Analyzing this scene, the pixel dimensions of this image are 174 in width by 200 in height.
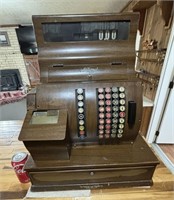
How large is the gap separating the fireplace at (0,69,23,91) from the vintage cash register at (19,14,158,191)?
454cm

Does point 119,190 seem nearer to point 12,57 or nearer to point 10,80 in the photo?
point 10,80

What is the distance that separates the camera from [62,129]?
83 cm

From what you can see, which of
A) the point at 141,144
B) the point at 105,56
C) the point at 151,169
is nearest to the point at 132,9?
the point at 105,56

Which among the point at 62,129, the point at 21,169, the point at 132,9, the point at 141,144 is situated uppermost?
the point at 132,9

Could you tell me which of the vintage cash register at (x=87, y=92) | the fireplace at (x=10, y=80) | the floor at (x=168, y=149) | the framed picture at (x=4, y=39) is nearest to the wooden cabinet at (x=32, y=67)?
the fireplace at (x=10, y=80)

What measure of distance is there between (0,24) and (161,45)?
15.5ft

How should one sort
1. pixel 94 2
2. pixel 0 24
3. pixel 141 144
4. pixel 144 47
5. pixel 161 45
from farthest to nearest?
pixel 0 24 < pixel 94 2 < pixel 144 47 < pixel 161 45 < pixel 141 144

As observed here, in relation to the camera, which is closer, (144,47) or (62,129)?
(62,129)

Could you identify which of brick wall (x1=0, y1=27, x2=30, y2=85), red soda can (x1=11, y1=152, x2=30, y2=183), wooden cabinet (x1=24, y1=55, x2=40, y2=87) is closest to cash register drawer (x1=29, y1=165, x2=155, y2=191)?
red soda can (x1=11, y1=152, x2=30, y2=183)

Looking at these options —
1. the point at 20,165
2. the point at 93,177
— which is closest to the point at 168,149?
the point at 93,177

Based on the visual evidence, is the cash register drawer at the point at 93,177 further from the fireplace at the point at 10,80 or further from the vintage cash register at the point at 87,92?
the fireplace at the point at 10,80

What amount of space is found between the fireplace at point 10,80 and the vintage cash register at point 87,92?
454 centimetres

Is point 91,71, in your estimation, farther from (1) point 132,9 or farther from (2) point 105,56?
(1) point 132,9

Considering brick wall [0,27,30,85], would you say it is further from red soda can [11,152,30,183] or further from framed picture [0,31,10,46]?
red soda can [11,152,30,183]
